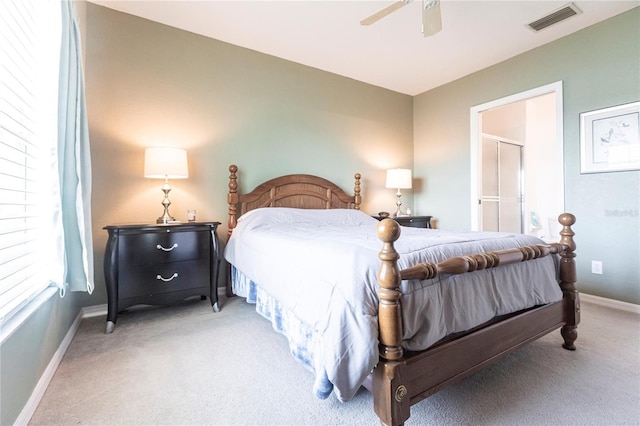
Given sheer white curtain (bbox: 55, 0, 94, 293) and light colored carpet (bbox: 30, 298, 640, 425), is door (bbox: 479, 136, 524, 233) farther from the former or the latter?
sheer white curtain (bbox: 55, 0, 94, 293)

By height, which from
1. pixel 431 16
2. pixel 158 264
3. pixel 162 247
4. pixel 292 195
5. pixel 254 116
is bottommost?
pixel 158 264

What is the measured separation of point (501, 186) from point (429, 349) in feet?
14.8

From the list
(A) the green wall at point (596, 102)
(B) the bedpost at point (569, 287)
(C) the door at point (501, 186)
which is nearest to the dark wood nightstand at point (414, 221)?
(C) the door at point (501, 186)

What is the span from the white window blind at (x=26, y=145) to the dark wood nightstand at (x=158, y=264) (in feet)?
1.94

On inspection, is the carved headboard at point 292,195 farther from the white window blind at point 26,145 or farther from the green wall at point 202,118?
the white window blind at point 26,145

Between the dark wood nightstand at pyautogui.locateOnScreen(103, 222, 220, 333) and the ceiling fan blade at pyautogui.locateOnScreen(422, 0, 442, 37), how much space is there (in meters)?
2.30

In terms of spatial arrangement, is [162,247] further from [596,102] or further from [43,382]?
[596,102]

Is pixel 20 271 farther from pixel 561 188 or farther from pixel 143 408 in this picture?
pixel 561 188

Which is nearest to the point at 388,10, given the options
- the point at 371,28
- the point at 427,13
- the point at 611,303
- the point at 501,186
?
the point at 427,13

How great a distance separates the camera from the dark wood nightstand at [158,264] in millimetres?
2219

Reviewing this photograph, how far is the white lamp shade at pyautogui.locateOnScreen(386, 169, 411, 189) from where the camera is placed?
157 inches

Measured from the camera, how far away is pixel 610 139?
108 inches

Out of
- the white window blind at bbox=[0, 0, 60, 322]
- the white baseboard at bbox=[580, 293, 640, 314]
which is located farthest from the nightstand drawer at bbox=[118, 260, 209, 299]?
the white baseboard at bbox=[580, 293, 640, 314]

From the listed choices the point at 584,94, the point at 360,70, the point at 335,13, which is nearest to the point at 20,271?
the point at 335,13
